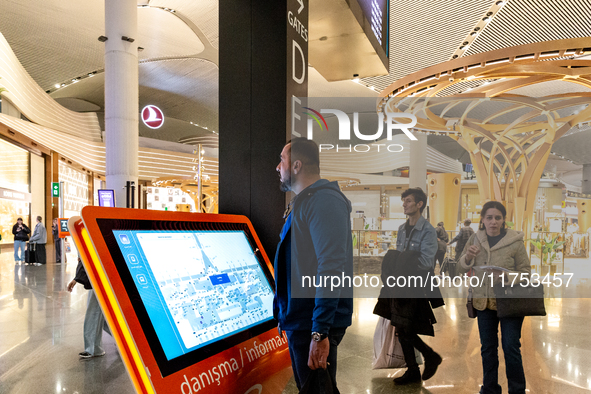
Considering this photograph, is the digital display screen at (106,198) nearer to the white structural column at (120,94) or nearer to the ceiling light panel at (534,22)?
the white structural column at (120,94)

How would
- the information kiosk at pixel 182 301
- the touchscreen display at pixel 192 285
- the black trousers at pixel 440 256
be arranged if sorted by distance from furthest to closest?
the black trousers at pixel 440 256 < the touchscreen display at pixel 192 285 < the information kiosk at pixel 182 301

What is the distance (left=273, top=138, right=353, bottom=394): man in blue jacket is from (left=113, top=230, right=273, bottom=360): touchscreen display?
0.19m

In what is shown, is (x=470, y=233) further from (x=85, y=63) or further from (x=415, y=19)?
(x=85, y=63)

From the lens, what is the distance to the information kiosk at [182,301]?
121cm

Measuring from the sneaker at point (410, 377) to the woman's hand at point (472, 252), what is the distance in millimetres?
1018

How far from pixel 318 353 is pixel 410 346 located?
189 cm

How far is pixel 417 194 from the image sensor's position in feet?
7.52

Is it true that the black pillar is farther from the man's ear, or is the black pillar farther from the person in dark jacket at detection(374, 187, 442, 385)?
the person in dark jacket at detection(374, 187, 442, 385)

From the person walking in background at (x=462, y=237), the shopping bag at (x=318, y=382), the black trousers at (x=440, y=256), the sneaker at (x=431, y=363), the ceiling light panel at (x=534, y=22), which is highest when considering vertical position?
the ceiling light panel at (x=534, y=22)

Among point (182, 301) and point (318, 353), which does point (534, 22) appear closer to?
point (318, 353)

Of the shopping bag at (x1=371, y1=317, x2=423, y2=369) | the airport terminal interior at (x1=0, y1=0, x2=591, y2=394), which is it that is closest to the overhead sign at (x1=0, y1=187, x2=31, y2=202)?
the airport terminal interior at (x1=0, y1=0, x2=591, y2=394)

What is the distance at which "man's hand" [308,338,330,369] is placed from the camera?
1485 millimetres

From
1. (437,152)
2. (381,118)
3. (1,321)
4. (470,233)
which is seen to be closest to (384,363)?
(470,233)

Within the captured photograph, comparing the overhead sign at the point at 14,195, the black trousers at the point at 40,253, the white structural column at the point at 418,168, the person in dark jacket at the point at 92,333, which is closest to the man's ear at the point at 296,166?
the white structural column at the point at 418,168
